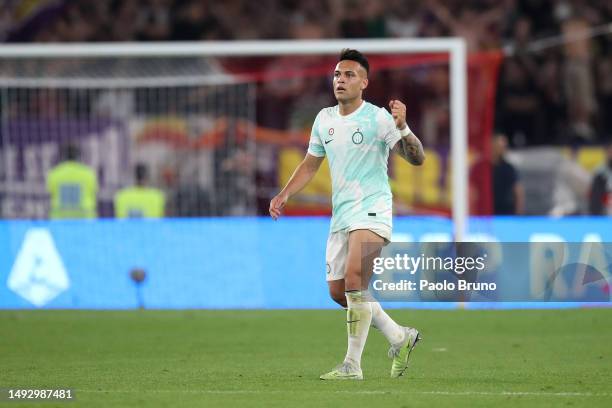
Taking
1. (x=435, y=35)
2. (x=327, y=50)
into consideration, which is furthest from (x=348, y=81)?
(x=435, y=35)

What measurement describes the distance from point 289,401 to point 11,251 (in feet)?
30.7

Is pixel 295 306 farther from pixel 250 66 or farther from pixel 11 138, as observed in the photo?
pixel 250 66

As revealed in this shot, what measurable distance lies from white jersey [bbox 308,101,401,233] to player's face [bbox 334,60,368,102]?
0.49 feet

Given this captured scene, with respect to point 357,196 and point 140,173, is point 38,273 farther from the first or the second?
point 357,196

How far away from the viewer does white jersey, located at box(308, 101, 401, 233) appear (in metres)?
9.68

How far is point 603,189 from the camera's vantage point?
21.1m

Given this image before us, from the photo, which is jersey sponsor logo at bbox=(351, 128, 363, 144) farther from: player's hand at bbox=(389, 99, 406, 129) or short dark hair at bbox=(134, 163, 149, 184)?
short dark hair at bbox=(134, 163, 149, 184)

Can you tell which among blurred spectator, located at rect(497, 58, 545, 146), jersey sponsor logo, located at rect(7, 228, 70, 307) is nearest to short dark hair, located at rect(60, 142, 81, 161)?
jersey sponsor logo, located at rect(7, 228, 70, 307)

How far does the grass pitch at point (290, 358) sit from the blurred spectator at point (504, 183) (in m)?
4.16

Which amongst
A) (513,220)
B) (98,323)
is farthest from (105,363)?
(513,220)

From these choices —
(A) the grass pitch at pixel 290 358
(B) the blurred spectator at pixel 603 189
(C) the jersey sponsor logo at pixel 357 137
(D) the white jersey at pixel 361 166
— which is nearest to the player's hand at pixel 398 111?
(D) the white jersey at pixel 361 166

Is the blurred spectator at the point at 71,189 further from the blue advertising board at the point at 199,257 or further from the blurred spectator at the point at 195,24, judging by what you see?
the blurred spectator at the point at 195,24

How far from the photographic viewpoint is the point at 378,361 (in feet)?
37.3

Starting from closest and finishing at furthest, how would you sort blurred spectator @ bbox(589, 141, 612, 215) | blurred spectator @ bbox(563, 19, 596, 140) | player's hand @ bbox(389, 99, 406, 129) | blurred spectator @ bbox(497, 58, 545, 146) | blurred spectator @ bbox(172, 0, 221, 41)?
player's hand @ bbox(389, 99, 406, 129)
blurred spectator @ bbox(589, 141, 612, 215)
blurred spectator @ bbox(563, 19, 596, 140)
blurred spectator @ bbox(497, 58, 545, 146)
blurred spectator @ bbox(172, 0, 221, 41)
